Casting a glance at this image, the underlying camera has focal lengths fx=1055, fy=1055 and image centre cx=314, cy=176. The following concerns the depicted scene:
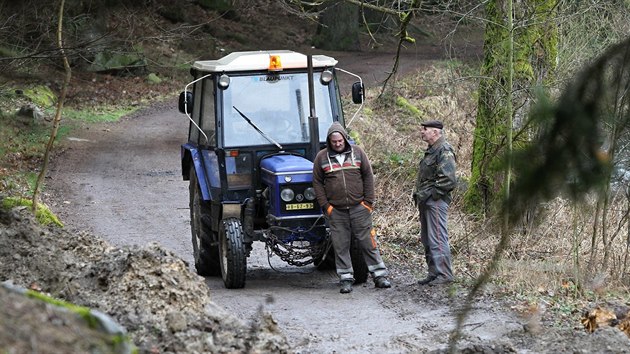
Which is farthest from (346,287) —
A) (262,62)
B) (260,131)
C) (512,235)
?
(512,235)

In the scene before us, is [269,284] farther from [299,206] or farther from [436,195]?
[436,195]

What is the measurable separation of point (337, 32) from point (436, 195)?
27.6 m

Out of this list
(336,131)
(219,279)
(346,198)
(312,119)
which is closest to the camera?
(336,131)

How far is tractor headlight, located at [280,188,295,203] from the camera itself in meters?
11.5

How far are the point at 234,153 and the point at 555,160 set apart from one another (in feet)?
25.2

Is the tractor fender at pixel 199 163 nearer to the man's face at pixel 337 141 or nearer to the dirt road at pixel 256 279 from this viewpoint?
the dirt road at pixel 256 279

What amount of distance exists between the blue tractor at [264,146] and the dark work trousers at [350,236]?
217 millimetres

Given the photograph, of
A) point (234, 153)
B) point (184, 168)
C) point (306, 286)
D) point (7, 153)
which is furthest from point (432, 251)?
point (7, 153)

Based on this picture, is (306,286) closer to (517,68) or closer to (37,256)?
(37,256)

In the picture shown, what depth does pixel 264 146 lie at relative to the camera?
12023 mm

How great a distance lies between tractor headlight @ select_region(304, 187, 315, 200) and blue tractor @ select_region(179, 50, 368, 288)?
0.04ft

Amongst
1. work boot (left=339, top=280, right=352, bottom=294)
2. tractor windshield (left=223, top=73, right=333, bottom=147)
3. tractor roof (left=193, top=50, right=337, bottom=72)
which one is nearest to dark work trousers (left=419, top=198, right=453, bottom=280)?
work boot (left=339, top=280, right=352, bottom=294)

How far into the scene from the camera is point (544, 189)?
4523 millimetres

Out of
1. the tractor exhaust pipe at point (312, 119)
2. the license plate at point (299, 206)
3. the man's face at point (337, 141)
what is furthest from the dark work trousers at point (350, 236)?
the tractor exhaust pipe at point (312, 119)
